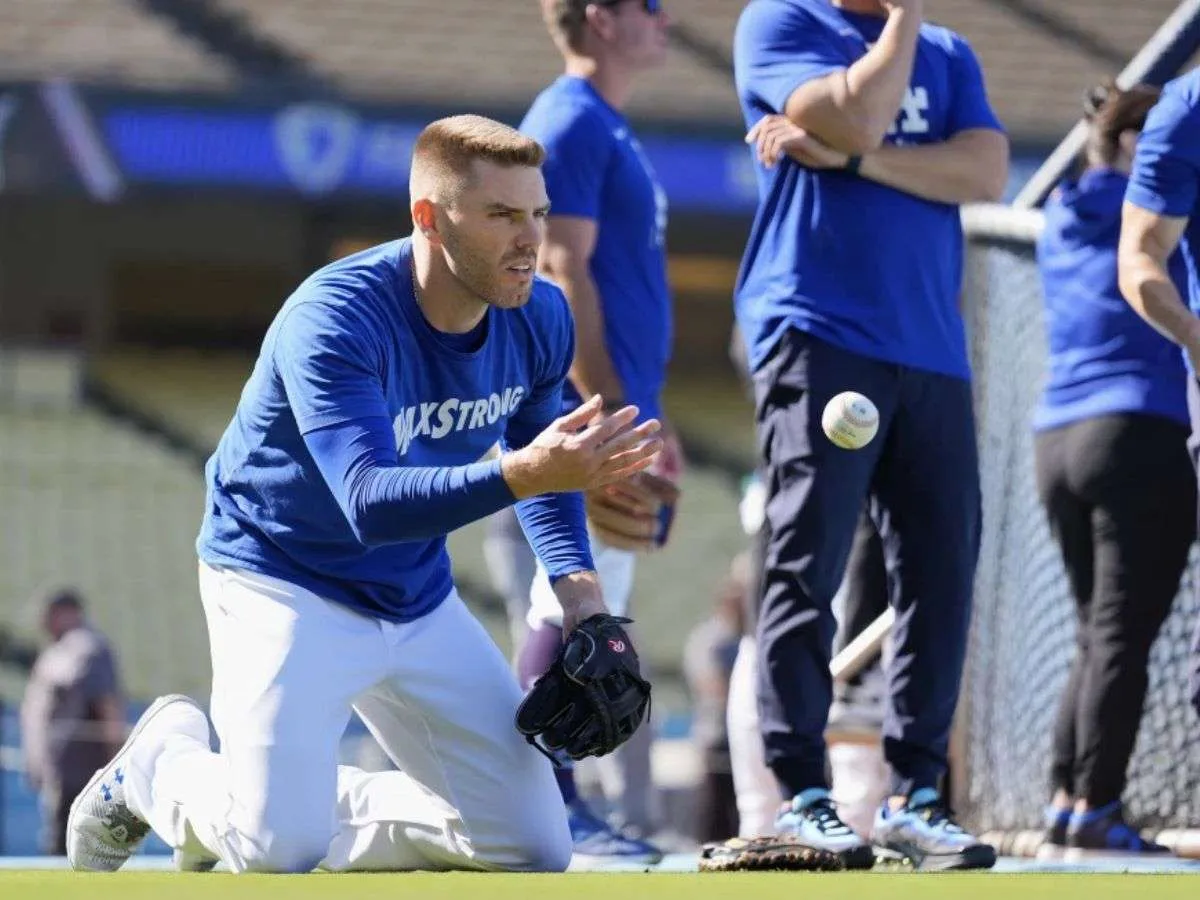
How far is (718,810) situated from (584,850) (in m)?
6.13

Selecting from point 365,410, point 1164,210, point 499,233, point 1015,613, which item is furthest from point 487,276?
point 1015,613

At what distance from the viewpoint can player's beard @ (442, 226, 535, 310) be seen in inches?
169

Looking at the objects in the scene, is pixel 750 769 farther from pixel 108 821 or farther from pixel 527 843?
pixel 108 821

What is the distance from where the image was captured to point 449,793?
470 centimetres

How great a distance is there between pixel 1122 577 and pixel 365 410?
215 cm

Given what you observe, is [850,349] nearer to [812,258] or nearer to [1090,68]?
[812,258]

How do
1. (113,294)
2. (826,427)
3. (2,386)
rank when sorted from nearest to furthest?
1. (826,427)
2. (2,386)
3. (113,294)

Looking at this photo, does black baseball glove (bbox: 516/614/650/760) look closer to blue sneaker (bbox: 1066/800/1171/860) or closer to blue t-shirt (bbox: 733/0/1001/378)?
blue t-shirt (bbox: 733/0/1001/378)

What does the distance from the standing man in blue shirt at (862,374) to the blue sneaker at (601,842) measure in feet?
2.18

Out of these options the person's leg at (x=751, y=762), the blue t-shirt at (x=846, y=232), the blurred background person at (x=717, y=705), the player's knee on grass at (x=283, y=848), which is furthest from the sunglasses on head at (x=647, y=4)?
the blurred background person at (x=717, y=705)

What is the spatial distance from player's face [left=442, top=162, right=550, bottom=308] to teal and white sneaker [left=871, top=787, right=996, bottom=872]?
4.49 feet

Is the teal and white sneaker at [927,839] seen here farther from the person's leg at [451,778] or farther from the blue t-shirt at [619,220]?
the blue t-shirt at [619,220]

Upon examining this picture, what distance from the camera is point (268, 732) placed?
447 cm

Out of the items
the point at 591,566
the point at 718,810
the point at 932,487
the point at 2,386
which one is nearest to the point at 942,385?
the point at 932,487
